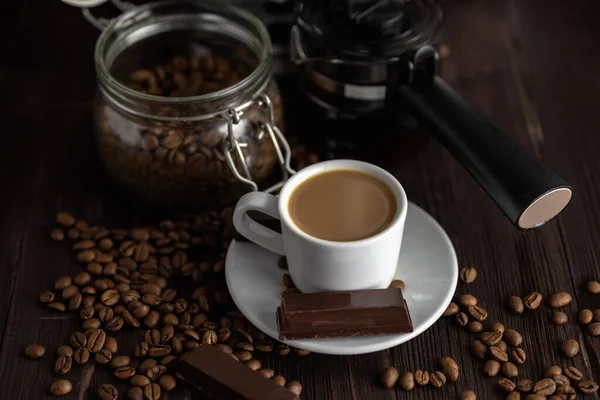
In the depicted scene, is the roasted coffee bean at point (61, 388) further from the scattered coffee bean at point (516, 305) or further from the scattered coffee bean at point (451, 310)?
the scattered coffee bean at point (516, 305)

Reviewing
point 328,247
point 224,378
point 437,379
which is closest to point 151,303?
point 224,378

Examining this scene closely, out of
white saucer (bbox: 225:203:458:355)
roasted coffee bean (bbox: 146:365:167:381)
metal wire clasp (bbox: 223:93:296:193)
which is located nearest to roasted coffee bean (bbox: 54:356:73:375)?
roasted coffee bean (bbox: 146:365:167:381)

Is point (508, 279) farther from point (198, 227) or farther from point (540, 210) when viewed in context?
point (198, 227)

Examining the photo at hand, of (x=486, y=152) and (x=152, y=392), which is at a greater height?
(x=486, y=152)

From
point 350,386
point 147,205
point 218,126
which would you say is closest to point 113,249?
point 147,205

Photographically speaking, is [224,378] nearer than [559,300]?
Yes

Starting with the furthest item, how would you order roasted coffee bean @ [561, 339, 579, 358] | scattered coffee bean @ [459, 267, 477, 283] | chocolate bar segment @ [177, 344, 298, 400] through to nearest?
scattered coffee bean @ [459, 267, 477, 283], roasted coffee bean @ [561, 339, 579, 358], chocolate bar segment @ [177, 344, 298, 400]

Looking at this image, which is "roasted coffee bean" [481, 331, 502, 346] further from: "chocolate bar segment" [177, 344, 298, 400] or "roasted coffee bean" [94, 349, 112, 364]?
"roasted coffee bean" [94, 349, 112, 364]

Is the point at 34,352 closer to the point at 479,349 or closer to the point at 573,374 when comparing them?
the point at 479,349
